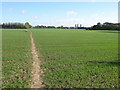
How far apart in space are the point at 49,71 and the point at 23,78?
1838 mm

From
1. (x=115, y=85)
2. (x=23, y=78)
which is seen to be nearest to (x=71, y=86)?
(x=115, y=85)

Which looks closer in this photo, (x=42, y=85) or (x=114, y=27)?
(x=42, y=85)

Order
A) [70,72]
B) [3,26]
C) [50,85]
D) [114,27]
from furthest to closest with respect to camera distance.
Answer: [3,26] → [114,27] → [70,72] → [50,85]

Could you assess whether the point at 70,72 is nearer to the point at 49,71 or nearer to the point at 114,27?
the point at 49,71

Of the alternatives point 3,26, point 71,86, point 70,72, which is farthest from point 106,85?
point 3,26

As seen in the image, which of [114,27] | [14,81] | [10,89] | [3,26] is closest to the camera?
[10,89]

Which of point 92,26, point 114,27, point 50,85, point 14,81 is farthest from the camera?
point 92,26

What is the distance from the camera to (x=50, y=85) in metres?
7.32

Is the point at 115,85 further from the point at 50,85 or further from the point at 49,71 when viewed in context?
the point at 49,71

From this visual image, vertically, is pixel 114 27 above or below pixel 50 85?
above

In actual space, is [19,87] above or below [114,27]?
below

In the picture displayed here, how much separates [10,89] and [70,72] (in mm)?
3750

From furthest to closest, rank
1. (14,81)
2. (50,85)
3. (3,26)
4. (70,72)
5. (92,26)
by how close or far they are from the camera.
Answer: (3,26) < (92,26) < (70,72) < (14,81) < (50,85)

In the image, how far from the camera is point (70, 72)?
30.9 ft
